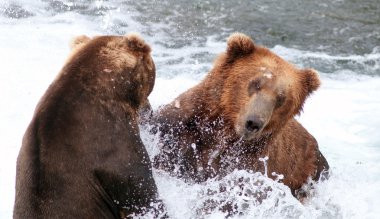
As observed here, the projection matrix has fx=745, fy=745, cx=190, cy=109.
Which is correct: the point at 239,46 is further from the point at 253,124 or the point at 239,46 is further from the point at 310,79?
the point at 253,124

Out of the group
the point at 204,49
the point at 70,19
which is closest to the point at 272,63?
the point at 204,49

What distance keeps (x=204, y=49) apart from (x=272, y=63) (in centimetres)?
524

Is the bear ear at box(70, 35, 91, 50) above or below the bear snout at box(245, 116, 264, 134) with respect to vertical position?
above

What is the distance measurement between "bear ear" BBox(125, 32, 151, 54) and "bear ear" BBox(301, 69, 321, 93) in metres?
1.49

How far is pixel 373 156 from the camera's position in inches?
321

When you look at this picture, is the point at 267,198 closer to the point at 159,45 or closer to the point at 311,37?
the point at 159,45

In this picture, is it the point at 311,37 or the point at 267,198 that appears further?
the point at 311,37

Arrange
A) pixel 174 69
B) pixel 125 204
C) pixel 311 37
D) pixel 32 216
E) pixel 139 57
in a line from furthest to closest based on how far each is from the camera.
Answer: pixel 311 37
pixel 174 69
pixel 139 57
pixel 125 204
pixel 32 216

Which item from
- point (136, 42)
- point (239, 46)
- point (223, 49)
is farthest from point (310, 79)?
point (223, 49)

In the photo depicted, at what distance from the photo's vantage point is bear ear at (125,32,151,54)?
4.70 m

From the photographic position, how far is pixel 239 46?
223 inches

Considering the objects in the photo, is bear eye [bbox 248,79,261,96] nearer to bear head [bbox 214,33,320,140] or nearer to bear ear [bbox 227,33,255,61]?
bear head [bbox 214,33,320,140]

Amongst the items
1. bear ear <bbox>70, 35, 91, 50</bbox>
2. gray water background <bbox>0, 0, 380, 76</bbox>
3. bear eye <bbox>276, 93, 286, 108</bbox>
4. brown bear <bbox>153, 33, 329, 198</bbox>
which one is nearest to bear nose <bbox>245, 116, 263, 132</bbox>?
brown bear <bbox>153, 33, 329, 198</bbox>

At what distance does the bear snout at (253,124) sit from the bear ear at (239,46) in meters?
0.71
